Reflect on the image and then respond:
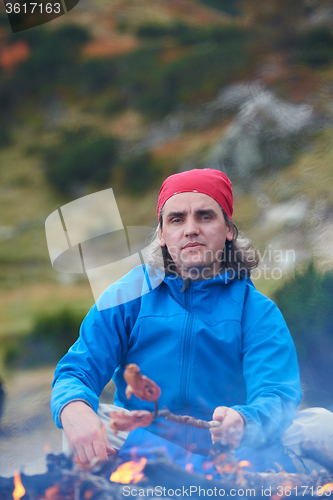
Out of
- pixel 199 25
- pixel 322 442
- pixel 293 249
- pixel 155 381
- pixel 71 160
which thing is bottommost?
pixel 322 442

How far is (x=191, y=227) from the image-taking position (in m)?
1.04

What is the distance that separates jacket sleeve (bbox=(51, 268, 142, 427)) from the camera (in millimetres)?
960

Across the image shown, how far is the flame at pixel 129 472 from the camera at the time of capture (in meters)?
0.91

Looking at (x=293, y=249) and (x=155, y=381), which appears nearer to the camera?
(x=155, y=381)

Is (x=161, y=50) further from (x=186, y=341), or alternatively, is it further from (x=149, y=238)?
(x=186, y=341)

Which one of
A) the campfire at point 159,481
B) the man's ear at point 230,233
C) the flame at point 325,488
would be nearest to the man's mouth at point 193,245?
the man's ear at point 230,233

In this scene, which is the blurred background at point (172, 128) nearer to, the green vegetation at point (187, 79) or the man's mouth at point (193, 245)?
the green vegetation at point (187, 79)

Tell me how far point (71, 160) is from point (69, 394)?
568 mm

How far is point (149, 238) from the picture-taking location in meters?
1.16

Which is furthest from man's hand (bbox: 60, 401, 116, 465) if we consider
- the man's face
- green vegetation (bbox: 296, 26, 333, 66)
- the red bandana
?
green vegetation (bbox: 296, 26, 333, 66)

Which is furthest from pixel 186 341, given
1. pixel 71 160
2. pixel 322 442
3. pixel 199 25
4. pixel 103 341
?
pixel 199 25

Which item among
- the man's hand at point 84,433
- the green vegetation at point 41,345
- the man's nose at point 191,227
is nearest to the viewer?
the man's hand at point 84,433

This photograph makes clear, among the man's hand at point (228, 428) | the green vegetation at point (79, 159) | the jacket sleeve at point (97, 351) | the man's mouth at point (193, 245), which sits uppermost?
the green vegetation at point (79, 159)

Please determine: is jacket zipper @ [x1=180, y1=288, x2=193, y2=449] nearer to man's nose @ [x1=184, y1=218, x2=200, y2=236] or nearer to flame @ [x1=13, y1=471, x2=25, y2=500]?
man's nose @ [x1=184, y1=218, x2=200, y2=236]
